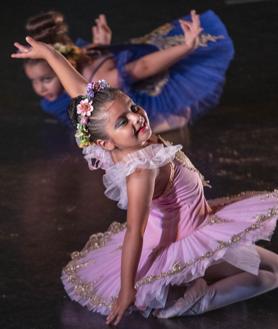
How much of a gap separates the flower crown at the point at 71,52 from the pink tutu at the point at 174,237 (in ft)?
4.12

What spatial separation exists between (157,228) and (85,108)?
1.40ft

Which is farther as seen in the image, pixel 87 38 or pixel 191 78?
pixel 87 38

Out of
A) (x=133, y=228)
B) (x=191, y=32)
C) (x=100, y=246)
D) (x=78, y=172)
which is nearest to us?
(x=133, y=228)

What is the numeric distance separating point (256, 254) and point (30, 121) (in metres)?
1.94

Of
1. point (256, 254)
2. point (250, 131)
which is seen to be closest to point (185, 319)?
point (256, 254)

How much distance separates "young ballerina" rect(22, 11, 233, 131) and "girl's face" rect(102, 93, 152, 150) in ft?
4.64

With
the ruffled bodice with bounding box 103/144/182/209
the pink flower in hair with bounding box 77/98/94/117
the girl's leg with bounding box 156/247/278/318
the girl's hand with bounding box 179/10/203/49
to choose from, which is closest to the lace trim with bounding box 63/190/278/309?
the girl's leg with bounding box 156/247/278/318

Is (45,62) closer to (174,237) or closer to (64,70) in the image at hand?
(64,70)

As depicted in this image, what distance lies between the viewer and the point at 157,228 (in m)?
3.02

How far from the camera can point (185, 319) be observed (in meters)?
2.95

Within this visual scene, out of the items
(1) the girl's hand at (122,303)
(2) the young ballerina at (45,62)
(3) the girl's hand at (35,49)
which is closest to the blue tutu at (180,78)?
(2) the young ballerina at (45,62)

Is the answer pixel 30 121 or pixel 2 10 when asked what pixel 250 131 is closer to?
pixel 30 121

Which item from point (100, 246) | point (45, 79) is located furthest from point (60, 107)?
point (100, 246)

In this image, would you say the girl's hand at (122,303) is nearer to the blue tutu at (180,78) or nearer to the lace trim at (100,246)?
the lace trim at (100,246)
